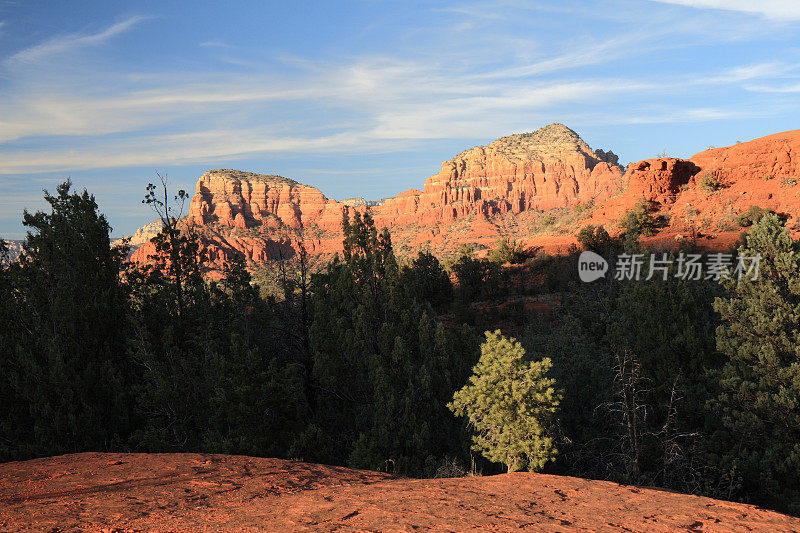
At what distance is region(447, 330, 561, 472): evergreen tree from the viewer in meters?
11.1

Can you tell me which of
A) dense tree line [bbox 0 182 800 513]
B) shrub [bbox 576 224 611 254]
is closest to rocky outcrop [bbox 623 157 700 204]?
shrub [bbox 576 224 611 254]

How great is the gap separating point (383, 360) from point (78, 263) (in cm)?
1303

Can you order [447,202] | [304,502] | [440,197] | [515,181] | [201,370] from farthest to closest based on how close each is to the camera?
[440,197], [447,202], [515,181], [201,370], [304,502]

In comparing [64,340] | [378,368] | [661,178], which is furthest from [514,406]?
[661,178]

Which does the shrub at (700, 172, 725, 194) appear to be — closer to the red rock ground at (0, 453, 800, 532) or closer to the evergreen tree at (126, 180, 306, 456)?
the evergreen tree at (126, 180, 306, 456)

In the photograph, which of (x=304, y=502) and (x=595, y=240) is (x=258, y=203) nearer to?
(x=595, y=240)

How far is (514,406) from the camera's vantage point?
1143cm

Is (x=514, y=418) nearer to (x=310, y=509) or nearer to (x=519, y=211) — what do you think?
(x=310, y=509)

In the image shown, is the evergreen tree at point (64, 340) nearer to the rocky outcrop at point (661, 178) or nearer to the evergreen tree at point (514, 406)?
the evergreen tree at point (514, 406)

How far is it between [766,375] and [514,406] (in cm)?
844

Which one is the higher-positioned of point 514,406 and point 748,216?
point 748,216

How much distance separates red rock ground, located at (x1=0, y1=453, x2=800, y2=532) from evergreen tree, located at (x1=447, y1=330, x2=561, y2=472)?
230 cm

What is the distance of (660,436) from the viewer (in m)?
15.4

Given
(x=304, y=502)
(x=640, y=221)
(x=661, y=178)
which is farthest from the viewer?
(x=661, y=178)
